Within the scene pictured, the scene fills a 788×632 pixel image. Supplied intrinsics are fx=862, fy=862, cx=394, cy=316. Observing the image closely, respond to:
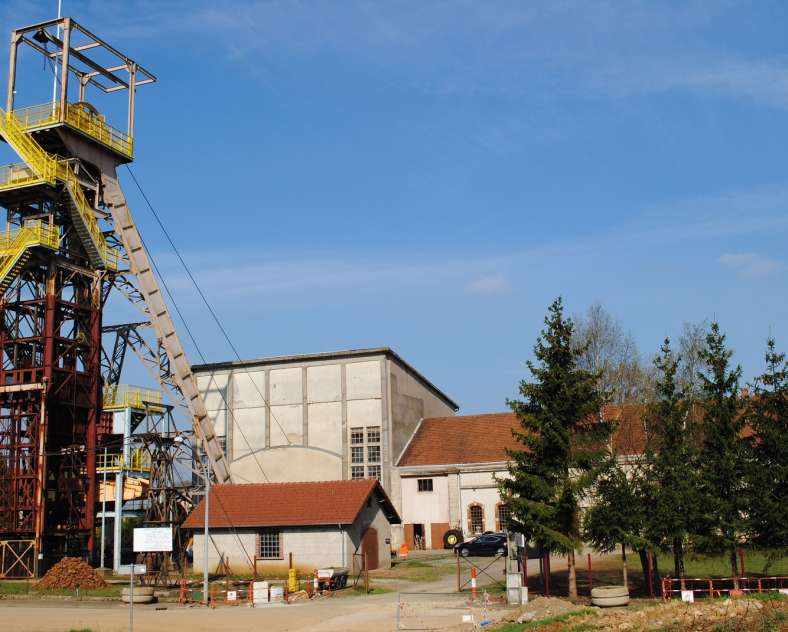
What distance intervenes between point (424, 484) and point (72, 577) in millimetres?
23592

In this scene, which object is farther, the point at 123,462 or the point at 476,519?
the point at 476,519

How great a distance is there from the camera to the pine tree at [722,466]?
86.7 ft

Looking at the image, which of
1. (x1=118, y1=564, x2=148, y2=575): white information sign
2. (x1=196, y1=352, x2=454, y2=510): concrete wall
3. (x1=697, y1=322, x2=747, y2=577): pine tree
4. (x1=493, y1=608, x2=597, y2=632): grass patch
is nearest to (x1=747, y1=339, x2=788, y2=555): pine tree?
(x1=697, y1=322, x2=747, y2=577): pine tree

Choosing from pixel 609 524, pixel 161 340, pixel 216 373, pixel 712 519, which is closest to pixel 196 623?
pixel 609 524

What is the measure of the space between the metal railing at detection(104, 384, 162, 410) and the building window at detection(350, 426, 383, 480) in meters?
12.7

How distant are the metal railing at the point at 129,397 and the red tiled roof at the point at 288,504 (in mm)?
10241

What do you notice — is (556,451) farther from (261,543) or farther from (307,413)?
(307,413)

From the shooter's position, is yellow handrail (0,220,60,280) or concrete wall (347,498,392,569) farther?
yellow handrail (0,220,60,280)

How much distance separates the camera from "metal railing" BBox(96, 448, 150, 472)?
4648 cm

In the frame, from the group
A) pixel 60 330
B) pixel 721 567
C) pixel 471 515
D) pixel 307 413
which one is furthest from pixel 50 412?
pixel 721 567

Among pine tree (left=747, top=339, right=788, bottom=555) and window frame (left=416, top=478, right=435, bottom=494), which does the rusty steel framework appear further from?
pine tree (left=747, top=339, right=788, bottom=555)

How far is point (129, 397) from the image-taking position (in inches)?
1989

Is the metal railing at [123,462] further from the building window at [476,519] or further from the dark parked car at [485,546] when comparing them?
the building window at [476,519]

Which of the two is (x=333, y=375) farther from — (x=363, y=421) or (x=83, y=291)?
(x=83, y=291)
